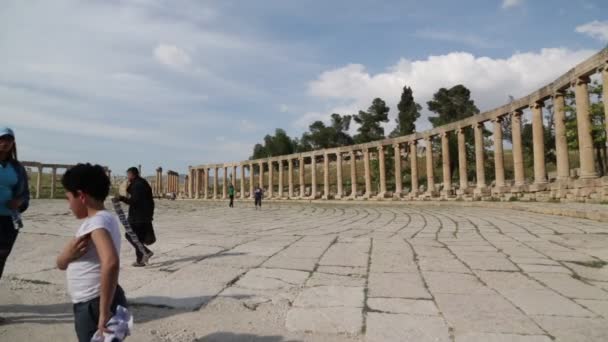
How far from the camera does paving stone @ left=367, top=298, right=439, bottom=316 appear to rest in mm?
3654

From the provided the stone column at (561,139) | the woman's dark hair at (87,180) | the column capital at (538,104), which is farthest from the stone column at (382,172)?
the woman's dark hair at (87,180)

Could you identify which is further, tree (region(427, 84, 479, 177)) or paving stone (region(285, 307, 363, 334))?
tree (region(427, 84, 479, 177))

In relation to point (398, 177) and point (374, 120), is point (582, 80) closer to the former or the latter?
point (398, 177)

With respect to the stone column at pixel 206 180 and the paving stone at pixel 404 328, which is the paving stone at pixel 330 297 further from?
the stone column at pixel 206 180

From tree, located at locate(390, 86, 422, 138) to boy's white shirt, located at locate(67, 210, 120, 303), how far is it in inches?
2080

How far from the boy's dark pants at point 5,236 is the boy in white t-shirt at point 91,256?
2.02 m

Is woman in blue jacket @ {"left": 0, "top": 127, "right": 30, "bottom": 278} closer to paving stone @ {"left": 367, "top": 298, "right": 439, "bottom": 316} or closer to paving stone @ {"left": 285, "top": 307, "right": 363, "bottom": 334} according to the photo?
paving stone @ {"left": 285, "top": 307, "right": 363, "bottom": 334}

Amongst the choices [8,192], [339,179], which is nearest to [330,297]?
[8,192]

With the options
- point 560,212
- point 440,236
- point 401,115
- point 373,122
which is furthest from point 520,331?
point 373,122

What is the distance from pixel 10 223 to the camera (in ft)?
12.0

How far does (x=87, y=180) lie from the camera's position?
219 centimetres

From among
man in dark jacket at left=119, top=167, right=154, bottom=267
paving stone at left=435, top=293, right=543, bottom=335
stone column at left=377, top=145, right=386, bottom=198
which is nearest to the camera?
paving stone at left=435, top=293, right=543, bottom=335

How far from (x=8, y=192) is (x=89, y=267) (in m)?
2.26

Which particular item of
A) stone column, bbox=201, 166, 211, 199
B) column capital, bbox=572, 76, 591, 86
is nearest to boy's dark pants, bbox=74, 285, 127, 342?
column capital, bbox=572, 76, 591, 86
